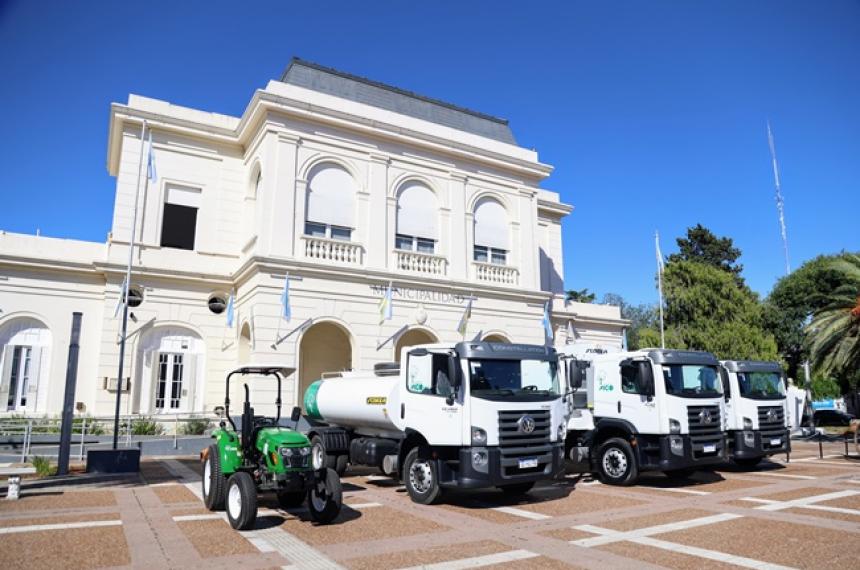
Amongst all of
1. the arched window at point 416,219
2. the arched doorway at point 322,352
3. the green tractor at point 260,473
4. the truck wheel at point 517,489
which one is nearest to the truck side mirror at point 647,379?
the truck wheel at point 517,489

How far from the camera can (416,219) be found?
22.9 m

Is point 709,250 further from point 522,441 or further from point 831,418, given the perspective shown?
point 522,441

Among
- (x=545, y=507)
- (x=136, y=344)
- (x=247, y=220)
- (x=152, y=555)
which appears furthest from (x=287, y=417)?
(x=152, y=555)

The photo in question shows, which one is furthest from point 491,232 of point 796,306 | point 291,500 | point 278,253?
point 796,306

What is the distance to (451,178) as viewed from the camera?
937 inches

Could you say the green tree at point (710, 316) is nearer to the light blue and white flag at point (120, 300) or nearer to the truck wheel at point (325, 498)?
the light blue and white flag at point (120, 300)

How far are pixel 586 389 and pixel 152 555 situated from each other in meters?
10.1

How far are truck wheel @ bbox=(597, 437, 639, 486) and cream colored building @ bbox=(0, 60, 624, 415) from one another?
368 inches

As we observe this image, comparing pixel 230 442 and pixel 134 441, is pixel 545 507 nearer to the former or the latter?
pixel 230 442

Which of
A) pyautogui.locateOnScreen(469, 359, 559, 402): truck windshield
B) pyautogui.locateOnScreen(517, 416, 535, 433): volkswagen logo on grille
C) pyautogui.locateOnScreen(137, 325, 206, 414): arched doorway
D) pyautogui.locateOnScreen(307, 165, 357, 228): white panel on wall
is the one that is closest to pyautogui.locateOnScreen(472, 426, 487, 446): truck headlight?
pyautogui.locateOnScreen(469, 359, 559, 402): truck windshield

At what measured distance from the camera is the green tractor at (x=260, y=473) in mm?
7988

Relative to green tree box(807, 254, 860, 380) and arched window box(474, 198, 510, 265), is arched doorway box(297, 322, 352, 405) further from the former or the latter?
green tree box(807, 254, 860, 380)

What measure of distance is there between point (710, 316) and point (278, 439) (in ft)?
92.3

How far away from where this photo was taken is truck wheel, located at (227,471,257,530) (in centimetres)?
773
